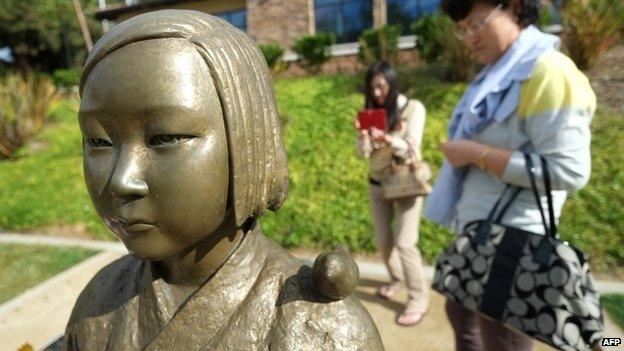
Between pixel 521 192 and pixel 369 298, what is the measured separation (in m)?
2.00

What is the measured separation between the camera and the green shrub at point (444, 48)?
23.8 feet

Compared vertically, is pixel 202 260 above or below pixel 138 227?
below

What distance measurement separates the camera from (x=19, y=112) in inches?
356

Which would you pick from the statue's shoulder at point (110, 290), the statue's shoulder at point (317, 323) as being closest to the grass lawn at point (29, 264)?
the statue's shoulder at point (110, 290)

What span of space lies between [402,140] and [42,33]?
20.8 meters

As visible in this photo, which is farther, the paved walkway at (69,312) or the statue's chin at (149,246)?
the paved walkway at (69,312)

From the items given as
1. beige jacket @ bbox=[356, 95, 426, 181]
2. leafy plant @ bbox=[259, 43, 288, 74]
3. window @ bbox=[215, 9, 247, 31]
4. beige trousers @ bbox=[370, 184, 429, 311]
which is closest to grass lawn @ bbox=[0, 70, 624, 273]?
beige trousers @ bbox=[370, 184, 429, 311]

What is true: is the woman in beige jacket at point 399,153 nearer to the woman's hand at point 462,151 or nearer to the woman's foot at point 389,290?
the woman's foot at point 389,290

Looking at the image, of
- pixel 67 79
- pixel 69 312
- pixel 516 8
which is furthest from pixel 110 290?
pixel 67 79

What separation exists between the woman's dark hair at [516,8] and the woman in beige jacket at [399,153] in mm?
1077

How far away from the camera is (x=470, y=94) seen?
1.88m

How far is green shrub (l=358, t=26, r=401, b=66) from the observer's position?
947 cm

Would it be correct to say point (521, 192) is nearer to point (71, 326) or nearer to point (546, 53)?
point (546, 53)

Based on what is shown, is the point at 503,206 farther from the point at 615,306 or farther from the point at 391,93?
the point at 615,306
